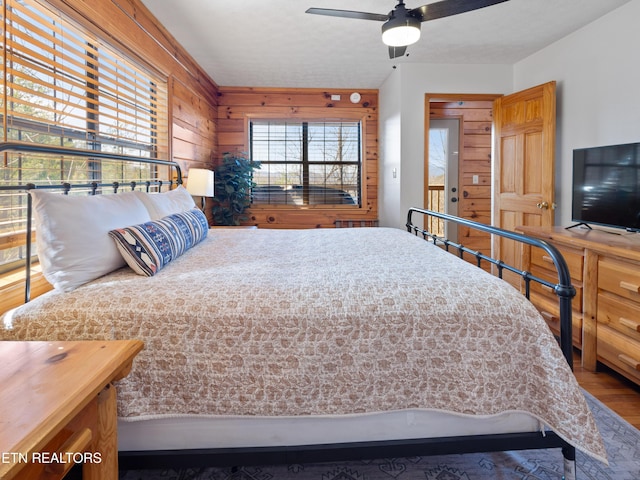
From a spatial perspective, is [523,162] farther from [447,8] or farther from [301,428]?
[301,428]

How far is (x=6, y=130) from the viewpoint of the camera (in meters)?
1.55

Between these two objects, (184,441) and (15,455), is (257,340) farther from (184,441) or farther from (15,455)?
(15,455)

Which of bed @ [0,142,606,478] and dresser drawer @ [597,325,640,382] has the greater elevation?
bed @ [0,142,606,478]

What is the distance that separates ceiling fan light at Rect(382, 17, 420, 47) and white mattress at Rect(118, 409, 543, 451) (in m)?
2.16

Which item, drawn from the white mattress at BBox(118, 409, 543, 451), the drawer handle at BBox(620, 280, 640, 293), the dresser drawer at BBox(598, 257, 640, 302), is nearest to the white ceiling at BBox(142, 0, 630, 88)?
the dresser drawer at BBox(598, 257, 640, 302)

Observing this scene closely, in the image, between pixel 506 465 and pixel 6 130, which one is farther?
pixel 6 130

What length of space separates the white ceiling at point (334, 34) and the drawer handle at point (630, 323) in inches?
87.2

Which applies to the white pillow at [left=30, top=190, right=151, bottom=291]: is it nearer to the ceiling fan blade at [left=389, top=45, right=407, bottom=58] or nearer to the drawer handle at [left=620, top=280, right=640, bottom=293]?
the ceiling fan blade at [left=389, top=45, right=407, bottom=58]

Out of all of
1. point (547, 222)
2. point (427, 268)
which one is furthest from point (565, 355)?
Answer: point (547, 222)

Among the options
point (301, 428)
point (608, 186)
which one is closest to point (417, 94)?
point (608, 186)

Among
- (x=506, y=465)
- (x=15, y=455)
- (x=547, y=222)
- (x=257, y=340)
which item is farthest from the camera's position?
(x=547, y=222)

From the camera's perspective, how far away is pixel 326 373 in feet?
3.66

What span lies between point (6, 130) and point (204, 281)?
111cm

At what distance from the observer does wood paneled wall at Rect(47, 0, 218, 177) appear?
215 cm
